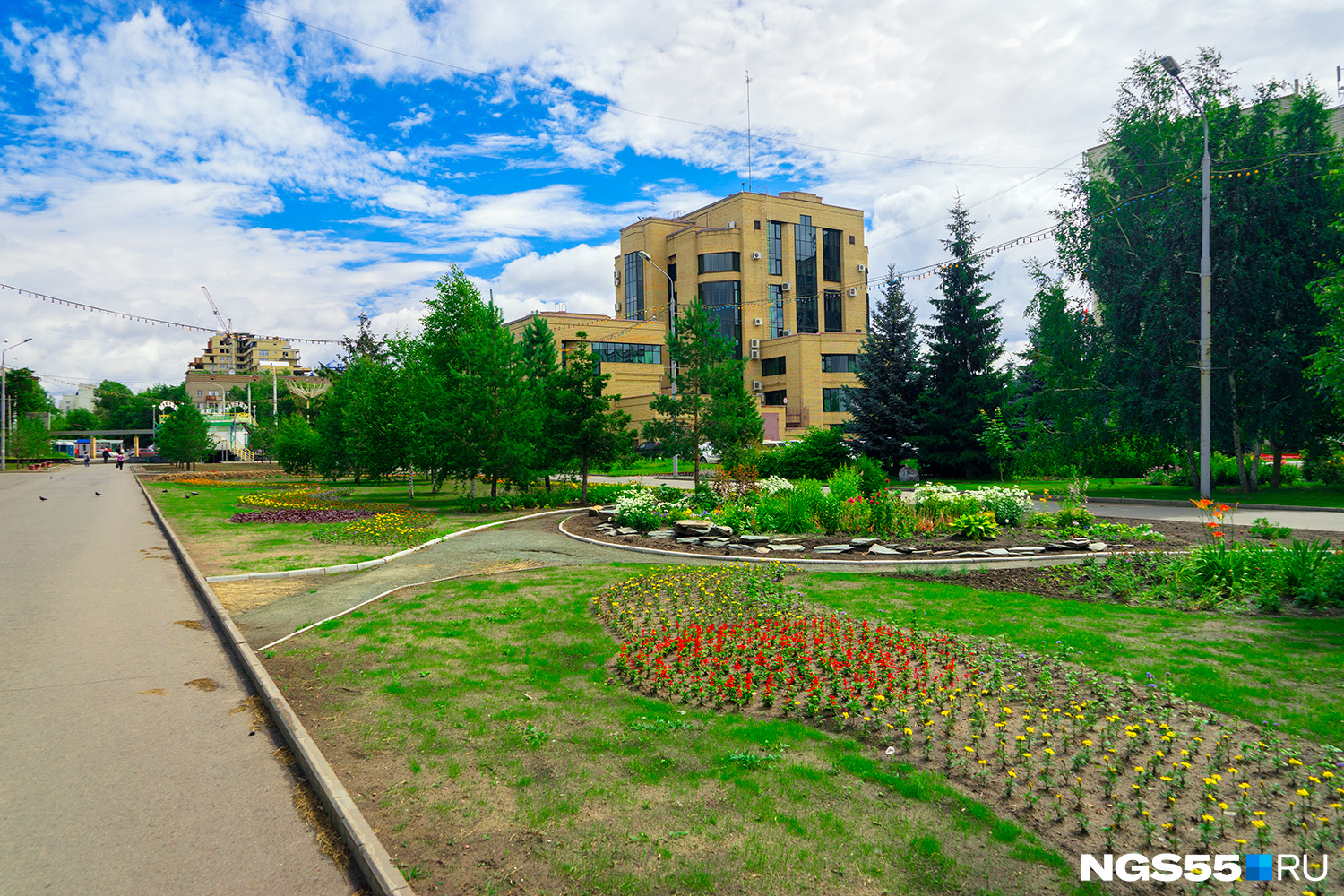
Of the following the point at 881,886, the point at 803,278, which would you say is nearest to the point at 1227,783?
the point at 881,886

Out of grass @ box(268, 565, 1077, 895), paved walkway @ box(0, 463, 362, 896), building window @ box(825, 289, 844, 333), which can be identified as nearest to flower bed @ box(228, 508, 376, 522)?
paved walkway @ box(0, 463, 362, 896)

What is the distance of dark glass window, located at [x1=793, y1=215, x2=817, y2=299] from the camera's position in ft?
249

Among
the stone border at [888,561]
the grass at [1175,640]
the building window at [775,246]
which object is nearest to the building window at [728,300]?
the building window at [775,246]

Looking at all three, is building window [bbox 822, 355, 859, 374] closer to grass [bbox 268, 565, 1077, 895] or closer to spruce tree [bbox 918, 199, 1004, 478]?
spruce tree [bbox 918, 199, 1004, 478]

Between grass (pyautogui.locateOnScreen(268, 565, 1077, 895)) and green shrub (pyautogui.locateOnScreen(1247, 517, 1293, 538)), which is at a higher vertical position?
green shrub (pyautogui.locateOnScreen(1247, 517, 1293, 538))

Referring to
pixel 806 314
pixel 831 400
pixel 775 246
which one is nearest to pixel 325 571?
pixel 831 400

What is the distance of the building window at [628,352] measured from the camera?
71.6 meters

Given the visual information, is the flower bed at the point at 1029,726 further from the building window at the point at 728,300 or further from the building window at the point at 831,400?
the building window at the point at 728,300

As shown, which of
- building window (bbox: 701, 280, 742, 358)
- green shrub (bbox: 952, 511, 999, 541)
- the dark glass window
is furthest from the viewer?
the dark glass window

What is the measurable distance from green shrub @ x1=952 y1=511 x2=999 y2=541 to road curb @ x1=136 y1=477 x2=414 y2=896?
12.0 m

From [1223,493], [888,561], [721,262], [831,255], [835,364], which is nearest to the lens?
[888,561]

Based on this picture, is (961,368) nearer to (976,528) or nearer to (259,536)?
(976,528)

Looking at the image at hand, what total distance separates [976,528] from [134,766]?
13167mm

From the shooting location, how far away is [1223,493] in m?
25.1
